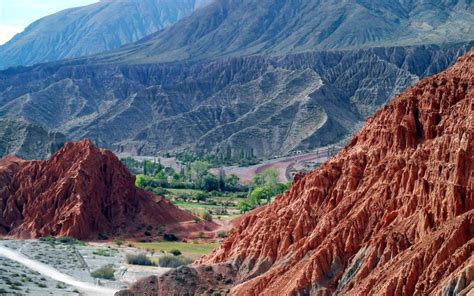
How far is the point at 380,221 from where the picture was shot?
178 ft

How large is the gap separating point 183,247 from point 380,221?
47896 mm

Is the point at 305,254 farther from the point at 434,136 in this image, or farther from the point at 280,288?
the point at 434,136

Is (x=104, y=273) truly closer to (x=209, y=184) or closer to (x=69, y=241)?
(x=69, y=241)

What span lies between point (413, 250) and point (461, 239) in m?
3.11

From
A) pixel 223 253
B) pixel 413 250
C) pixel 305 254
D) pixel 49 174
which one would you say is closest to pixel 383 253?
pixel 413 250

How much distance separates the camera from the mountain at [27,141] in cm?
17638

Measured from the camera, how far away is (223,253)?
69.2 metres

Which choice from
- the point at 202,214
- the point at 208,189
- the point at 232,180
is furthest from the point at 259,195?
the point at 232,180

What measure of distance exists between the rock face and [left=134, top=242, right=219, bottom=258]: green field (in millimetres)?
7133

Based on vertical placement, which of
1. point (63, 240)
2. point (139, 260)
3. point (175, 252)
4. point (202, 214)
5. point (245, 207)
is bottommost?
point (245, 207)

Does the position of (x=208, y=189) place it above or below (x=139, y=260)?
below

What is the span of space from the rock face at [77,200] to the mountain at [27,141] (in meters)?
58.3

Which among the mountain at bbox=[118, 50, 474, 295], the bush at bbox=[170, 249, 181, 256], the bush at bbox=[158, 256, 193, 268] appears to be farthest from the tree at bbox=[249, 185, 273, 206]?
the mountain at bbox=[118, 50, 474, 295]

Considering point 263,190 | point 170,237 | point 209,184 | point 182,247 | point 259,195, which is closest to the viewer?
point 182,247
